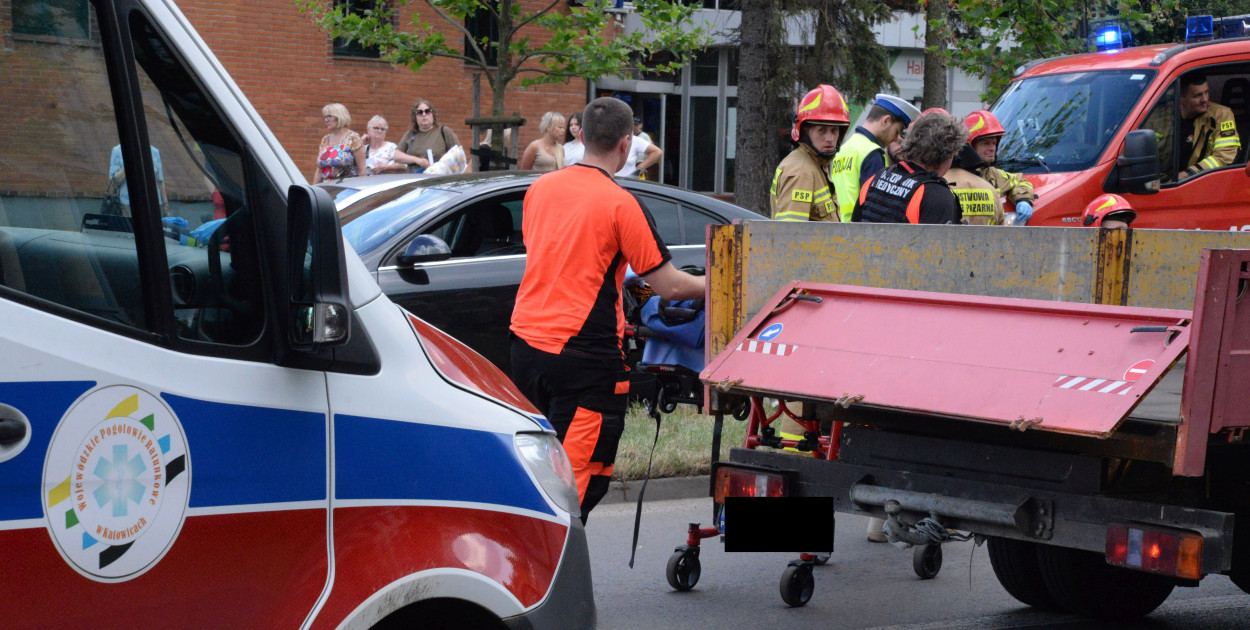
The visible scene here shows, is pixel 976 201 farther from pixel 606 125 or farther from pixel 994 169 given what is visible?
pixel 606 125

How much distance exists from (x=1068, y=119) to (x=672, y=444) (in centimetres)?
368

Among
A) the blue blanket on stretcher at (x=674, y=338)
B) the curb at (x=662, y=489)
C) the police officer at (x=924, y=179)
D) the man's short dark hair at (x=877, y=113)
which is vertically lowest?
the curb at (x=662, y=489)

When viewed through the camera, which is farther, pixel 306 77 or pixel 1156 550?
pixel 306 77

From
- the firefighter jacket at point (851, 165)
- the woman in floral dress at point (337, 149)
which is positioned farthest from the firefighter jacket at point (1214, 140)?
the woman in floral dress at point (337, 149)

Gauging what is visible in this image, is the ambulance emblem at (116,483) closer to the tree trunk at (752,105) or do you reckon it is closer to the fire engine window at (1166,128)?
the fire engine window at (1166,128)

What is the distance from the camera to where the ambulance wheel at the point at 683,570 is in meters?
5.48

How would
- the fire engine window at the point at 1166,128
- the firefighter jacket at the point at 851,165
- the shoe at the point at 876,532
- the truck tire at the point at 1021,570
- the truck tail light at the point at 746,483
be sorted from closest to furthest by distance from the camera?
the truck tail light at the point at 746,483 → the truck tire at the point at 1021,570 → the shoe at the point at 876,532 → the firefighter jacket at the point at 851,165 → the fire engine window at the point at 1166,128

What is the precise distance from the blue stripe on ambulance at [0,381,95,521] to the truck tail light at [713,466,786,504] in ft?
9.21

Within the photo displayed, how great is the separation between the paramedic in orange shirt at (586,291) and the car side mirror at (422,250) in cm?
230

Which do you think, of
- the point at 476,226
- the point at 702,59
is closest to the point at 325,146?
the point at 476,226

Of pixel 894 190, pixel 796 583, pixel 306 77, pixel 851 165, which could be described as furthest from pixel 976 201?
pixel 306 77

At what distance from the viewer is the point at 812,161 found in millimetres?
6770

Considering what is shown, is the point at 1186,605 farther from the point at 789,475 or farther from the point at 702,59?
the point at 702,59

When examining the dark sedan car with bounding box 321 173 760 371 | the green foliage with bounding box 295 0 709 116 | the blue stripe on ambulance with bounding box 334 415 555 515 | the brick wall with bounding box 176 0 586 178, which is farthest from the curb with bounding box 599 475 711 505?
the brick wall with bounding box 176 0 586 178
